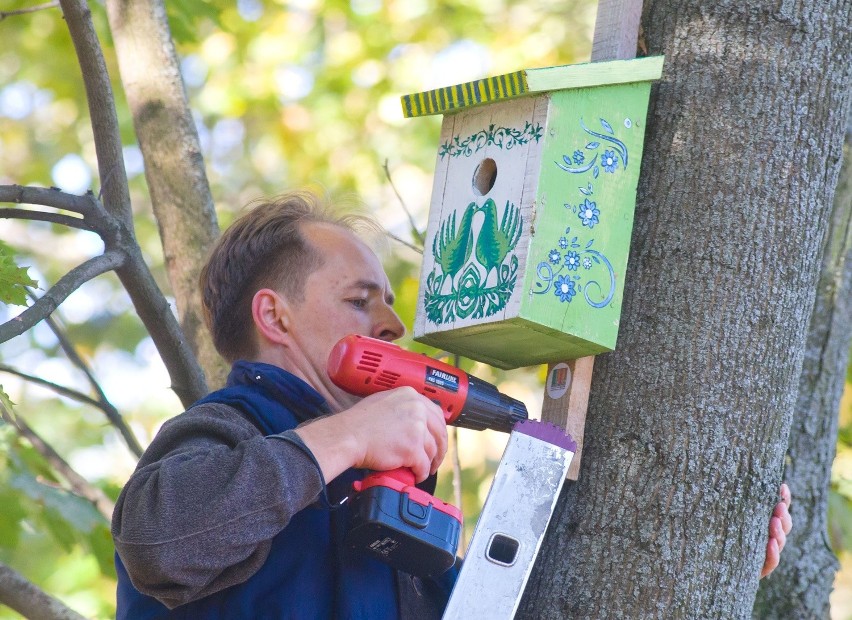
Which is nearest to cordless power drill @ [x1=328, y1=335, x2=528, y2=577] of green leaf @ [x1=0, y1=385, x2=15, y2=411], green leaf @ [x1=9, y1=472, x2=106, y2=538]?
green leaf @ [x1=0, y1=385, x2=15, y2=411]

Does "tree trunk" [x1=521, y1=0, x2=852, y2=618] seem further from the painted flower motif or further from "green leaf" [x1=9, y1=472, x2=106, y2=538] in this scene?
"green leaf" [x1=9, y1=472, x2=106, y2=538]

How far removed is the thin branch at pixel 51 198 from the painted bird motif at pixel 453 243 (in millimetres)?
759

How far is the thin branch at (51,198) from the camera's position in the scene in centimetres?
223

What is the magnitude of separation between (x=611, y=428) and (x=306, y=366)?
684mm

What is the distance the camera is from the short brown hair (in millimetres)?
2502

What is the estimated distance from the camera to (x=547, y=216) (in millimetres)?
2236

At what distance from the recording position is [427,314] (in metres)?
2.45

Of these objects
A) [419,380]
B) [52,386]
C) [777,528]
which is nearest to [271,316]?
[419,380]

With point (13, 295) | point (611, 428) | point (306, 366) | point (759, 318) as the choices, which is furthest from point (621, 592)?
point (13, 295)

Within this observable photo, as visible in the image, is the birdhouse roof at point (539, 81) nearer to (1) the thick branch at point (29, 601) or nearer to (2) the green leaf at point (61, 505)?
(1) the thick branch at point (29, 601)

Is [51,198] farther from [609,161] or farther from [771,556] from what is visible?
[771,556]

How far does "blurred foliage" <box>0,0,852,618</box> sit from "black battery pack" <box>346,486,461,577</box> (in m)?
2.96

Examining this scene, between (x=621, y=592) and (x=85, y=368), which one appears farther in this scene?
(x=85, y=368)

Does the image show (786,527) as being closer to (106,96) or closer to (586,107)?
(586,107)
